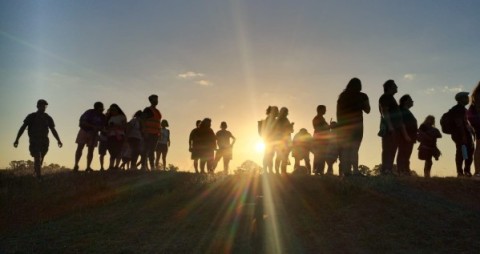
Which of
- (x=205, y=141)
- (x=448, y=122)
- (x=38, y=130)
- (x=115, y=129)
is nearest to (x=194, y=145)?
(x=205, y=141)

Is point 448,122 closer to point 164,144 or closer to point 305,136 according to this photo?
point 305,136

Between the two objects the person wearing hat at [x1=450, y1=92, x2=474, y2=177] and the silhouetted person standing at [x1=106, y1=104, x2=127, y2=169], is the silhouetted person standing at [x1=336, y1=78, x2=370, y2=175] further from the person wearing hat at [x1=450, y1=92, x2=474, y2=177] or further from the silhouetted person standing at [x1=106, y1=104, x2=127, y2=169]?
the silhouetted person standing at [x1=106, y1=104, x2=127, y2=169]

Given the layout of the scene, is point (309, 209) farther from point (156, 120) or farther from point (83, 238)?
point (156, 120)

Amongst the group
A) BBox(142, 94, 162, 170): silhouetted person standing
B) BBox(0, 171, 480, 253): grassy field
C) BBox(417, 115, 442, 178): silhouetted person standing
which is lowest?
BBox(0, 171, 480, 253): grassy field

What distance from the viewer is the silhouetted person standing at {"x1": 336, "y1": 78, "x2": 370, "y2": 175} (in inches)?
488

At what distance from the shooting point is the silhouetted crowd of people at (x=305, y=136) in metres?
12.7

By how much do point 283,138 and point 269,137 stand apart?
1.30 ft

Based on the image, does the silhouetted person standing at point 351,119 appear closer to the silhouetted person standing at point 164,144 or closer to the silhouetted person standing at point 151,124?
the silhouetted person standing at point 151,124

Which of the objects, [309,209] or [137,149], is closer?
[309,209]

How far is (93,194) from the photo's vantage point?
47.3ft

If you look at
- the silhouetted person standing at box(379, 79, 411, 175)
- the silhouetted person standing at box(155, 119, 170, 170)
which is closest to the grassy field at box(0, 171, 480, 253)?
the silhouetted person standing at box(379, 79, 411, 175)

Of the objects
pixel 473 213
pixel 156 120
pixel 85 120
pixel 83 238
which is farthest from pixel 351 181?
pixel 85 120

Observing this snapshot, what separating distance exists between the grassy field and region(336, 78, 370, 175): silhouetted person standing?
2.17 ft

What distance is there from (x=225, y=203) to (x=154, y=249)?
2.68 metres
